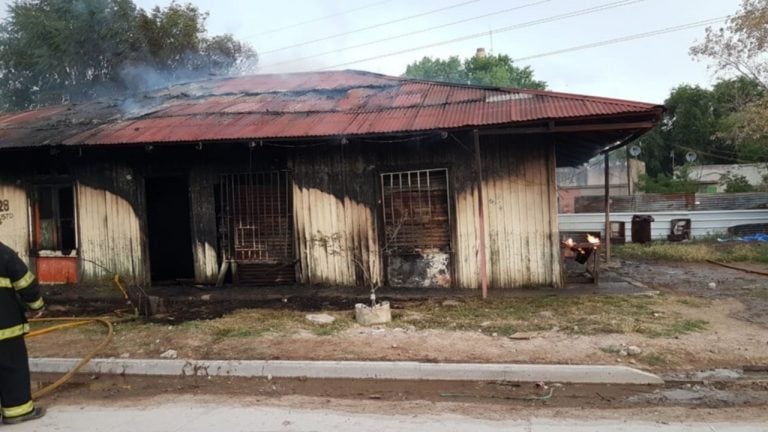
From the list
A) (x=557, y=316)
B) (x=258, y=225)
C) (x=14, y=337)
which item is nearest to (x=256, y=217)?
(x=258, y=225)

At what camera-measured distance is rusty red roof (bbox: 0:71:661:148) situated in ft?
26.7

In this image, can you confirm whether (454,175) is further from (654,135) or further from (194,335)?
(654,135)

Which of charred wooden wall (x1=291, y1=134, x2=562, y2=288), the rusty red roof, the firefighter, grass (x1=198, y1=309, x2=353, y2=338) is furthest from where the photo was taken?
charred wooden wall (x1=291, y1=134, x2=562, y2=288)

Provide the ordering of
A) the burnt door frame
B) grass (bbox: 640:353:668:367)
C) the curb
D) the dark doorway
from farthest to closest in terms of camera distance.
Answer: the dark doorway < the burnt door frame < grass (bbox: 640:353:668:367) < the curb

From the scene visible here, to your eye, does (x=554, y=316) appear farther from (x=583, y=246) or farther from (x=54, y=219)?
(x=54, y=219)

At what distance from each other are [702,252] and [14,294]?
46.3ft

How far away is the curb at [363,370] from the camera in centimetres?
493

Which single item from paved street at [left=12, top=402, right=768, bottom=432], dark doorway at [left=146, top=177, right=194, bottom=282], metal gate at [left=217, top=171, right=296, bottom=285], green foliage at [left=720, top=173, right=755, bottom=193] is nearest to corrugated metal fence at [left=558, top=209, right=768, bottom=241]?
green foliage at [left=720, top=173, right=755, bottom=193]

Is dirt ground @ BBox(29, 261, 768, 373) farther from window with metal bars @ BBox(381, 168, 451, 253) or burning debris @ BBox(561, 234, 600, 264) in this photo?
window with metal bars @ BBox(381, 168, 451, 253)

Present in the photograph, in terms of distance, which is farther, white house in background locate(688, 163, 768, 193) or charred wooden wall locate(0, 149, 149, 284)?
white house in background locate(688, 163, 768, 193)

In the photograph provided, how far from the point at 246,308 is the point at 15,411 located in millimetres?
3965

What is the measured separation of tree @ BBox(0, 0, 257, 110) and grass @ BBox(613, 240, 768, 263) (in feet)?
59.1

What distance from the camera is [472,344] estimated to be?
5875 millimetres

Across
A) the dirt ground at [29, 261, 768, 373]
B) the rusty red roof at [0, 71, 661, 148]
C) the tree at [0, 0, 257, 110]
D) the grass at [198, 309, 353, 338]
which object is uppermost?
the tree at [0, 0, 257, 110]
